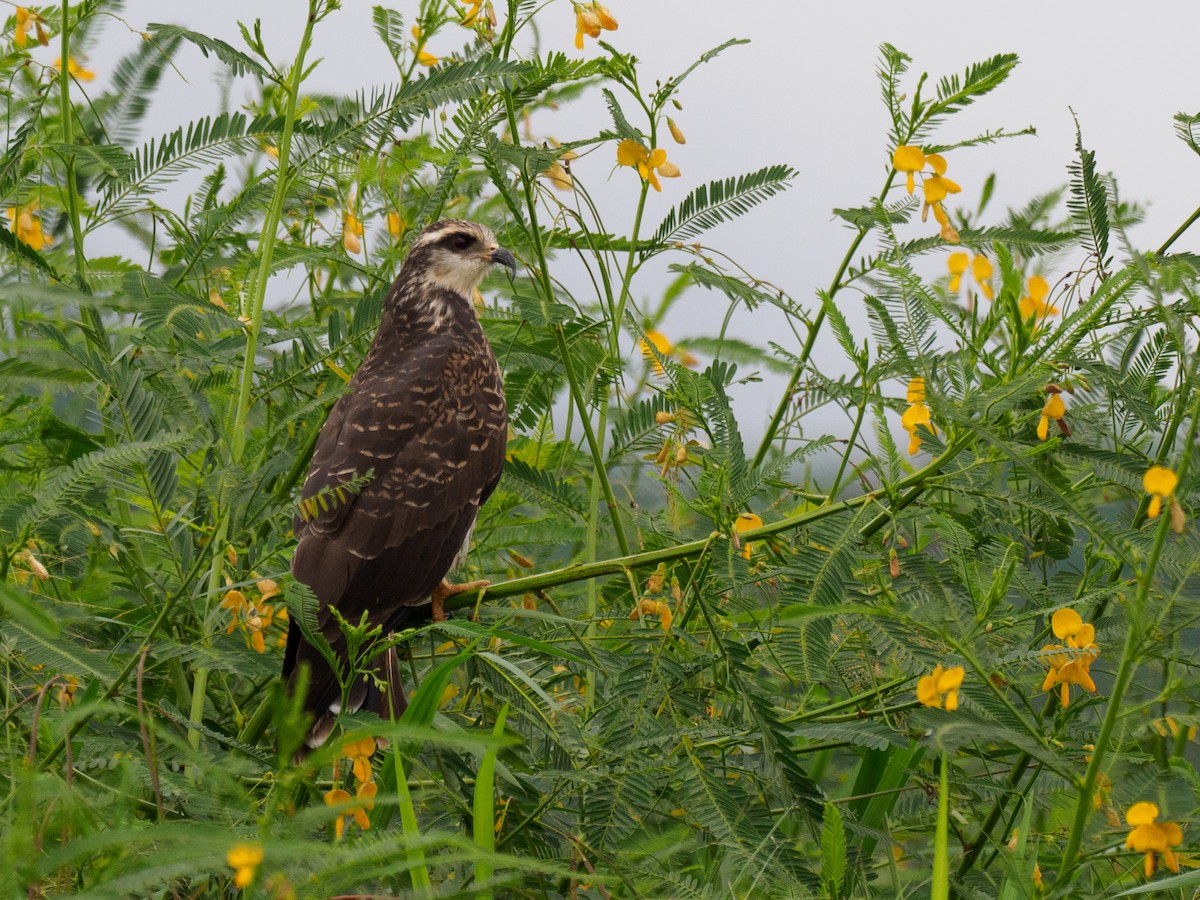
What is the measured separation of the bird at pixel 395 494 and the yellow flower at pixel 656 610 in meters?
0.64

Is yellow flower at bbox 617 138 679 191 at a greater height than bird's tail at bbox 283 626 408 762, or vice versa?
yellow flower at bbox 617 138 679 191

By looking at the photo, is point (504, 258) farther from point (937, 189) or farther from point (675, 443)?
point (937, 189)

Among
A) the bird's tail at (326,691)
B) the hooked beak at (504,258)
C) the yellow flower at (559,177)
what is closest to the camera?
the bird's tail at (326,691)

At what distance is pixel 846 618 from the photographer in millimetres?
2645

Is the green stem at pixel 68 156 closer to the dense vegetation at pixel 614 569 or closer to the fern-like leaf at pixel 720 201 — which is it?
the dense vegetation at pixel 614 569

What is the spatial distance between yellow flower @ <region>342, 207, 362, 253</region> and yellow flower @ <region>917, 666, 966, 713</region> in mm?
2380

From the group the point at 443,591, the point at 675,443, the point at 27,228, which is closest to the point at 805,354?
the point at 675,443

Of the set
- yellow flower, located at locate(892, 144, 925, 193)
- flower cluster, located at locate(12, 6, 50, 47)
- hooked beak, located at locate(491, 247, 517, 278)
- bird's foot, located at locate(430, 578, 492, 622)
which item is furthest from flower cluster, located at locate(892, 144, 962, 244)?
flower cluster, located at locate(12, 6, 50, 47)

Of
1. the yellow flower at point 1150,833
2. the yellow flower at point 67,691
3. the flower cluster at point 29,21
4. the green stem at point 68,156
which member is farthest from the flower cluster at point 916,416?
the flower cluster at point 29,21

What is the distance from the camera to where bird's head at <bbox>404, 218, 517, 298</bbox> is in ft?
14.6

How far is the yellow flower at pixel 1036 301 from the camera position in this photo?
7.45 feet

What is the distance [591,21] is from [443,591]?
1.53m

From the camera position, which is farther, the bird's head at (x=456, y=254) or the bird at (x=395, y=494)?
the bird's head at (x=456, y=254)

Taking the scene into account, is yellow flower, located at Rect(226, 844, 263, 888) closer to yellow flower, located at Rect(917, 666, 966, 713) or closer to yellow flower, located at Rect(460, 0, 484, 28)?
yellow flower, located at Rect(917, 666, 966, 713)
